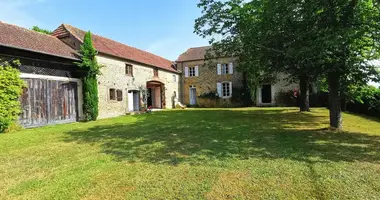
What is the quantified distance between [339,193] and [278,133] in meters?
4.68

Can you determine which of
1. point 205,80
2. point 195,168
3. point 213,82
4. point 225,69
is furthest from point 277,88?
point 195,168

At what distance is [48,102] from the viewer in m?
11.7

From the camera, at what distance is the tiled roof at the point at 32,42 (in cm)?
1031

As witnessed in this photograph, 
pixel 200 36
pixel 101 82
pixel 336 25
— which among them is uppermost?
pixel 200 36

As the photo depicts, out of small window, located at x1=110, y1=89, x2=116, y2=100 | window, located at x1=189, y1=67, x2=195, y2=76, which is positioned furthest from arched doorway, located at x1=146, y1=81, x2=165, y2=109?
small window, located at x1=110, y1=89, x2=116, y2=100

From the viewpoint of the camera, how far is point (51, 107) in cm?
1187

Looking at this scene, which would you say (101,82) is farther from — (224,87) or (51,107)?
(224,87)

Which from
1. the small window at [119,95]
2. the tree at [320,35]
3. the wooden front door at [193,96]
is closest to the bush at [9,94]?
the small window at [119,95]

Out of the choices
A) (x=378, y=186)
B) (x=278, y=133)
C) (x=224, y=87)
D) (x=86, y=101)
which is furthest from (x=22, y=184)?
(x=224, y=87)

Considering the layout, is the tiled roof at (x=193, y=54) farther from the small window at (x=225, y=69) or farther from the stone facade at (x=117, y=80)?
the stone facade at (x=117, y=80)

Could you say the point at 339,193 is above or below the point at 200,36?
below

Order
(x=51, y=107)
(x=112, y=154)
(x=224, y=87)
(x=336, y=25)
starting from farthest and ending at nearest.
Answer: (x=224, y=87) → (x=51, y=107) → (x=336, y=25) → (x=112, y=154)

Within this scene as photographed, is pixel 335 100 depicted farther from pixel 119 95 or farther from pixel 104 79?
pixel 119 95

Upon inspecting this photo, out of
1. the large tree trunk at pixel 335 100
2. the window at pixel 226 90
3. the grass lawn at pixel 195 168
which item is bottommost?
the grass lawn at pixel 195 168
